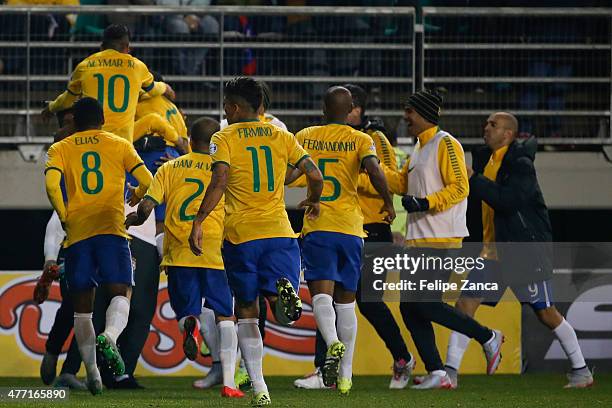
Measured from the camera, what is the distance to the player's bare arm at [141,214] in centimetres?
960

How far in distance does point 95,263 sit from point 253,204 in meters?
1.59

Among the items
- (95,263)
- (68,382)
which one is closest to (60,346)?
(68,382)

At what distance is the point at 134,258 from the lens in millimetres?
11336

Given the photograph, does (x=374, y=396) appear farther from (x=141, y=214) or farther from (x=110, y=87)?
(x=110, y=87)

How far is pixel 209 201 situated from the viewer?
28.0 ft

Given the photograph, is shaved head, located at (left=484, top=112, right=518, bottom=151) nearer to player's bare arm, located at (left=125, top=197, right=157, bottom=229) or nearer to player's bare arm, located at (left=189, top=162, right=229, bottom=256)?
player's bare arm, located at (left=125, top=197, right=157, bottom=229)

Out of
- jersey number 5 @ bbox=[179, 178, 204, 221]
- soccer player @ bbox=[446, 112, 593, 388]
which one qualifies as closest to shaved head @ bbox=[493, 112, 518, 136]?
soccer player @ bbox=[446, 112, 593, 388]

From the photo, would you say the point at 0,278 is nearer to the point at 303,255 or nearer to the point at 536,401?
the point at 303,255

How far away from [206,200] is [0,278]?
4.75m

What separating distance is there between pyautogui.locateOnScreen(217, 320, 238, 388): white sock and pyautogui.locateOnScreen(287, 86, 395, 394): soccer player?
0.66 m

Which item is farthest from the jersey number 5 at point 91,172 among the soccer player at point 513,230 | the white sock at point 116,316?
the soccer player at point 513,230

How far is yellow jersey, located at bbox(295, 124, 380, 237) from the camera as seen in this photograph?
33.0 feet

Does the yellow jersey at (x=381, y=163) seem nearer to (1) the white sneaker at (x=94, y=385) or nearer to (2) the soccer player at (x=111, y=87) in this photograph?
(2) the soccer player at (x=111, y=87)

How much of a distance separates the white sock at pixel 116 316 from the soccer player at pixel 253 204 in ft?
4.15
